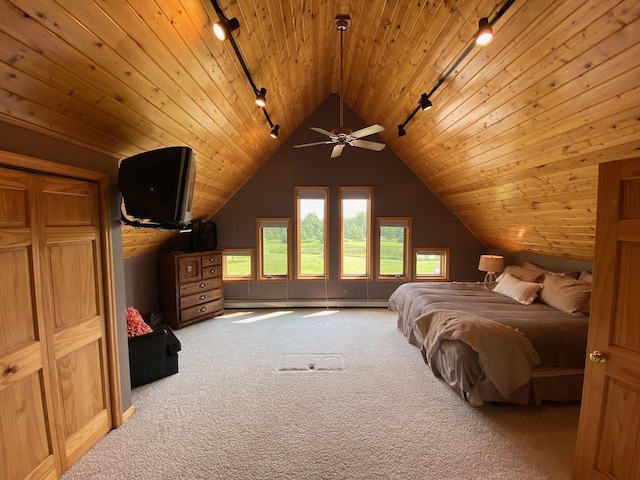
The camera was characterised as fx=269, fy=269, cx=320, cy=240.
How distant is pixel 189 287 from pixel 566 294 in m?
4.97

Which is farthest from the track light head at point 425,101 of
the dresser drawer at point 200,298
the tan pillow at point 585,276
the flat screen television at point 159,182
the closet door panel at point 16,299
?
the dresser drawer at point 200,298

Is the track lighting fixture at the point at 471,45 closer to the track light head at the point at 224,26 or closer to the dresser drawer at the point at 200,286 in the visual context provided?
the track light head at the point at 224,26

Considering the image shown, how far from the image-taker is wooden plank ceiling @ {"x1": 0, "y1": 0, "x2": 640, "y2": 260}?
1.39 meters

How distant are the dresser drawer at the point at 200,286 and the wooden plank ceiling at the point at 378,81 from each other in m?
0.86

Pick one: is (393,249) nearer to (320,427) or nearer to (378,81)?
(378,81)

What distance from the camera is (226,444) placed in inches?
78.1

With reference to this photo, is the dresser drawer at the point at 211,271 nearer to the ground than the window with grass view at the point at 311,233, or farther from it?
nearer to the ground

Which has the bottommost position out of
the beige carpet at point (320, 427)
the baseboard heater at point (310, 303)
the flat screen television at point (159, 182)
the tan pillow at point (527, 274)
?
the beige carpet at point (320, 427)

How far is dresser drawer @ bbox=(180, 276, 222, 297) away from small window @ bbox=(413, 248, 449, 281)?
3.69m

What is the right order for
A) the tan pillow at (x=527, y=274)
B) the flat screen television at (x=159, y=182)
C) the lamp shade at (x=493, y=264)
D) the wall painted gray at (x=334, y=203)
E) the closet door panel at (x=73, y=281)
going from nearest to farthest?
the closet door panel at (x=73, y=281)
the flat screen television at (x=159, y=182)
the tan pillow at (x=527, y=274)
the lamp shade at (x=493, y=264)
the wall painted gray at (x=334, y=203)

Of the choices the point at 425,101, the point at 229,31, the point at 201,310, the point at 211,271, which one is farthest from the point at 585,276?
the point at 201,310

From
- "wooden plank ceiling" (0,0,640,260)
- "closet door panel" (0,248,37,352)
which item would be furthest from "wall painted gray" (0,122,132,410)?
"closet door panel" (0,248,37,352)

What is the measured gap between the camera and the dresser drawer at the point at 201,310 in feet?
13.9

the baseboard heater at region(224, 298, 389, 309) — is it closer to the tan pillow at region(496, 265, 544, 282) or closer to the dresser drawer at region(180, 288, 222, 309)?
the dresser drawer at region(180, 288, 222, 309)
